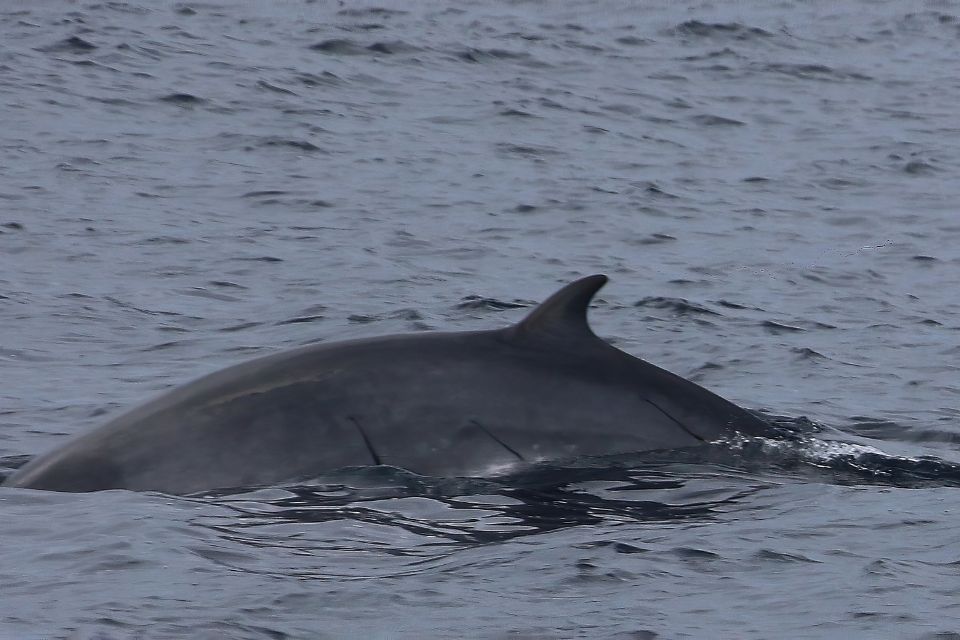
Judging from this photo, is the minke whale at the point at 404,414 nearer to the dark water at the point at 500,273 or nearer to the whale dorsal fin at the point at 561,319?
the whale dorsal fin at the point at 561,319

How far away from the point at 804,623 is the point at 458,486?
2.29 metres

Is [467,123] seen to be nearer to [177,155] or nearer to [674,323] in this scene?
[177,155]

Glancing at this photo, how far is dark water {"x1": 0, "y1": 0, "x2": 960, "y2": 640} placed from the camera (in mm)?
7750

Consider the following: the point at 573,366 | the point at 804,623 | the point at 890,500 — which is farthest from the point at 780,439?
the point at 804,623

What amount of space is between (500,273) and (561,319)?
9632 millimetres

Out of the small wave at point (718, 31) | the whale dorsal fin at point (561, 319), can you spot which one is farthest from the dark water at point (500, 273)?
the whale dorsal fin at point (561, 319)

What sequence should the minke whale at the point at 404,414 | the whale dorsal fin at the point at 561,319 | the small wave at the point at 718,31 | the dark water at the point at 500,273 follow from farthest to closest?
the small wave at the point at 718,31, the whale dorsal fin at the point at 561,319, the minke whale at the point at 404,414, the dark water at the point at 500,273

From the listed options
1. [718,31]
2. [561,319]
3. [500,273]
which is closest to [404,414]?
[561,319]

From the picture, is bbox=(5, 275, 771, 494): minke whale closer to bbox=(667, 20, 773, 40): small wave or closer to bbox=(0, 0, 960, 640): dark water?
bbox=(0, 0, 960, 640): dark water

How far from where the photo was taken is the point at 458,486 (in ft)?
29.6

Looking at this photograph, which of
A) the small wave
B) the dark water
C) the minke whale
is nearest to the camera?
the dark water

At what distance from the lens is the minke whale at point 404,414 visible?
29.6 feet

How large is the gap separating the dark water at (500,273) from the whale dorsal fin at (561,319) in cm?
77

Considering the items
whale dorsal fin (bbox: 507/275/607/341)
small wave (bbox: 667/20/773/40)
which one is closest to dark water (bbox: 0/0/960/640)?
Result: small wave (bbox: 667/20/773/40)
